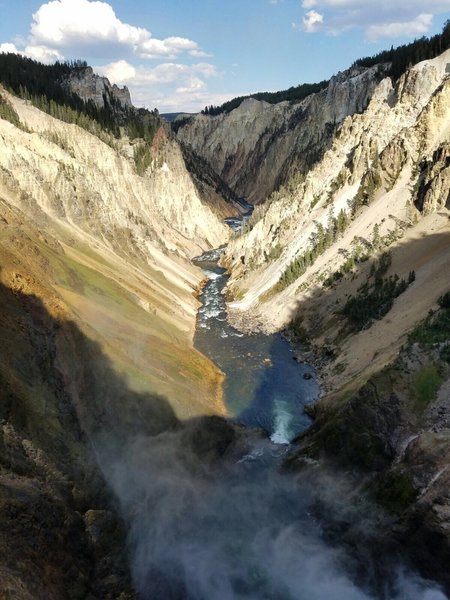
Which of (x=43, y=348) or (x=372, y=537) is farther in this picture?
(x=43, y=348)

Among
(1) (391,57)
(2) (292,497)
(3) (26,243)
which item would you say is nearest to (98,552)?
(2) (292,497)

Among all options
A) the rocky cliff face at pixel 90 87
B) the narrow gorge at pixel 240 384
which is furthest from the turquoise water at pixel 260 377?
the rocky cliff face at pixel 90 87

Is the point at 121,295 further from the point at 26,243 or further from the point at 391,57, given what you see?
the point at 391,57

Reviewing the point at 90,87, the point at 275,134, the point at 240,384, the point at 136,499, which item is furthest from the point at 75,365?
the point at 275,134

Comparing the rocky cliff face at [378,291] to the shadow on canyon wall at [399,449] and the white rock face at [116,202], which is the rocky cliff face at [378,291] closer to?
the shadow on canyon wall at [399,449]

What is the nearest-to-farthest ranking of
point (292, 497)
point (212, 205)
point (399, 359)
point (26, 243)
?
point (292, 497) < point (399, 359) < point (26, 243) < point (212, 205)

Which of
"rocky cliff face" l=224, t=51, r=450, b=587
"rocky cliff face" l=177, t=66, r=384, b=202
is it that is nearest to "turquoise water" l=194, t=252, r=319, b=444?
"rocky cliff face" l=224, t=51, r=450, b=587
